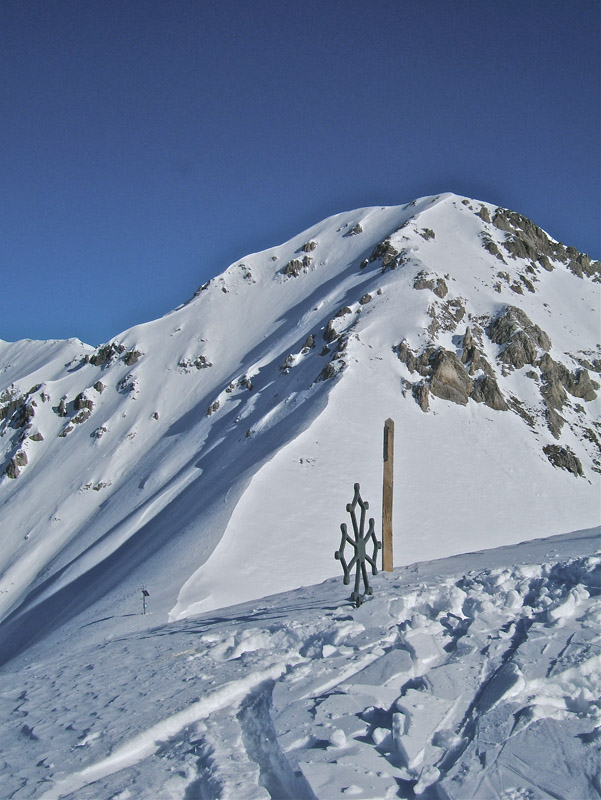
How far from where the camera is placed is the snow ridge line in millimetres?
4062

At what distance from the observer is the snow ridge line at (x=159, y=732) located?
160 inches

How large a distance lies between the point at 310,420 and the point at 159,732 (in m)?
23.3

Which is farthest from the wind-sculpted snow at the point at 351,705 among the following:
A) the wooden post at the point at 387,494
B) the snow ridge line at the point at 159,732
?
the wooden post at the point at 387,494

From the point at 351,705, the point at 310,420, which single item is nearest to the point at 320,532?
the point at 310,420

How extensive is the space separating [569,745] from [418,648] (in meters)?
1.75

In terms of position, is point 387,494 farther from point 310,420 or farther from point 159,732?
point 310,420

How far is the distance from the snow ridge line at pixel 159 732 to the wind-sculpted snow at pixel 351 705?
0.04 feet

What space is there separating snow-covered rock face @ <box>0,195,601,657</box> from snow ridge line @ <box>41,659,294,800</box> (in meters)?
10.1

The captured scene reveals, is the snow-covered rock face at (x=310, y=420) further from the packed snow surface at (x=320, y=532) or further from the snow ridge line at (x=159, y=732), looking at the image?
the snow ridge line at (x=159, y=732)

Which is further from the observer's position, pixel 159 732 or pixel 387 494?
pixel 387 494

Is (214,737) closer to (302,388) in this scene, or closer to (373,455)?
(373,455)

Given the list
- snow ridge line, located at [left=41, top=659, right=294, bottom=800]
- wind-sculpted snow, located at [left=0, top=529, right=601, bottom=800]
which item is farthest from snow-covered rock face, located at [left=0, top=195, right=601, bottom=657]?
snow ridge line, located at [left=41, top=659, right=294, bottom=800]

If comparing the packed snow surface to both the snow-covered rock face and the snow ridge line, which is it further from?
the snow-covered rock face

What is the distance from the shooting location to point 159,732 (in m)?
4.62
